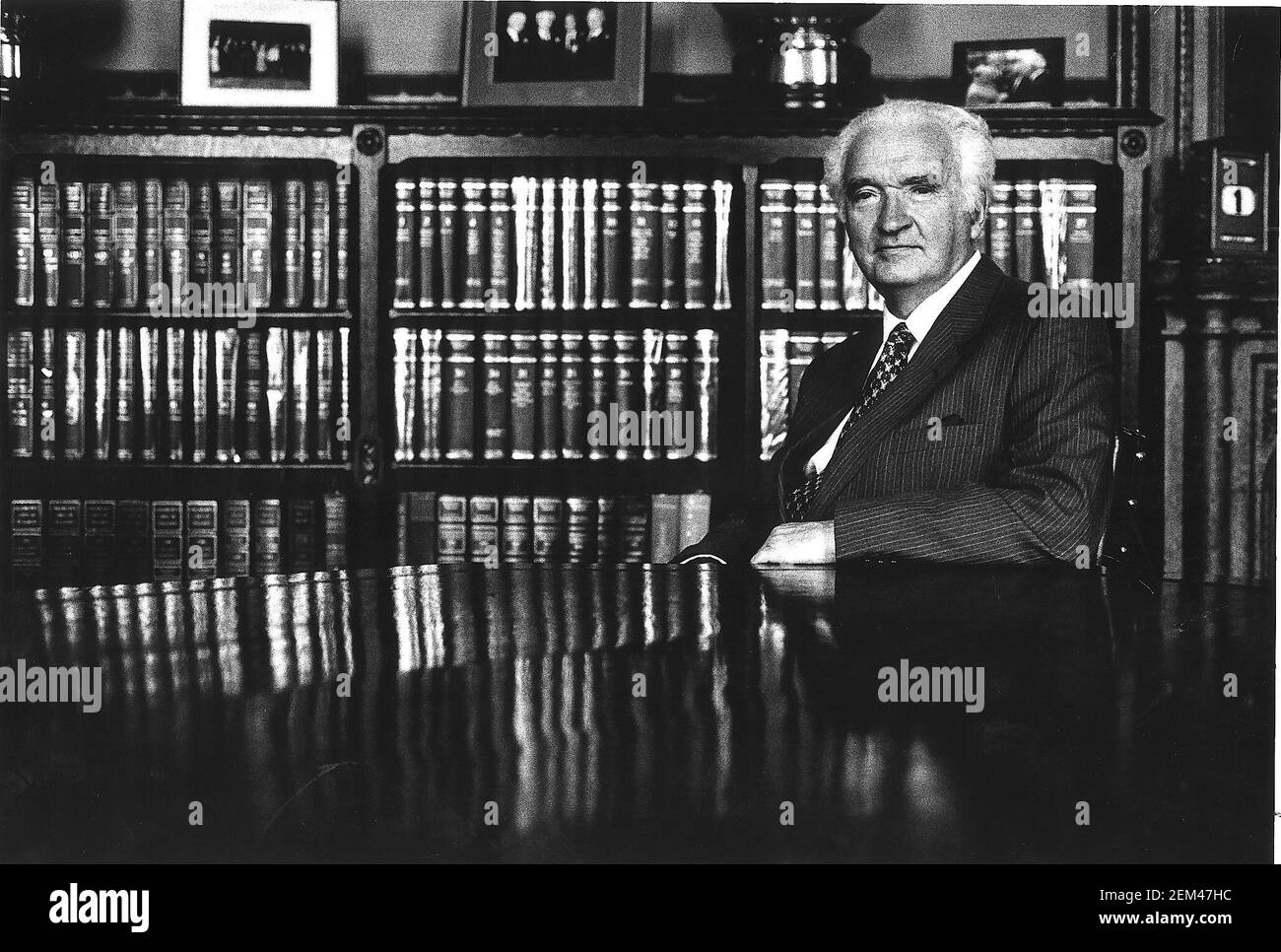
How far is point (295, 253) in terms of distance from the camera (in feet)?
8.29

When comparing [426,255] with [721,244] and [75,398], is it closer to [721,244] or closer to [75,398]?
[721,244]

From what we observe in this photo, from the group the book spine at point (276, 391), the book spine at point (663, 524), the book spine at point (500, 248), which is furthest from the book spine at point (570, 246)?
the book spine at point (276, 391)

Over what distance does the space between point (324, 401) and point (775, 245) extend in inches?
37.8

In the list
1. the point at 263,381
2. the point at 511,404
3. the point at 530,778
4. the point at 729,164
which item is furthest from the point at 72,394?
the point at 530,778

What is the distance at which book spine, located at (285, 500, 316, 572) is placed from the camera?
8.42 feet

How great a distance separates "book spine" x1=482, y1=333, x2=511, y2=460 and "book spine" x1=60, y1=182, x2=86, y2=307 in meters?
0.81

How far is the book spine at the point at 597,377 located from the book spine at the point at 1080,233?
0.92 m

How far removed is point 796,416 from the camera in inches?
82.2

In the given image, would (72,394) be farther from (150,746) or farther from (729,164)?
(150,746)

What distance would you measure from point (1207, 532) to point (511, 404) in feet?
4.67

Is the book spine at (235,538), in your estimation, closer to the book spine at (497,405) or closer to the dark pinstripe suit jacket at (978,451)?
the book spine at (497,405)

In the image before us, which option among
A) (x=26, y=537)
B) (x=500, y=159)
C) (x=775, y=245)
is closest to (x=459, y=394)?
(x=500, y=159)
